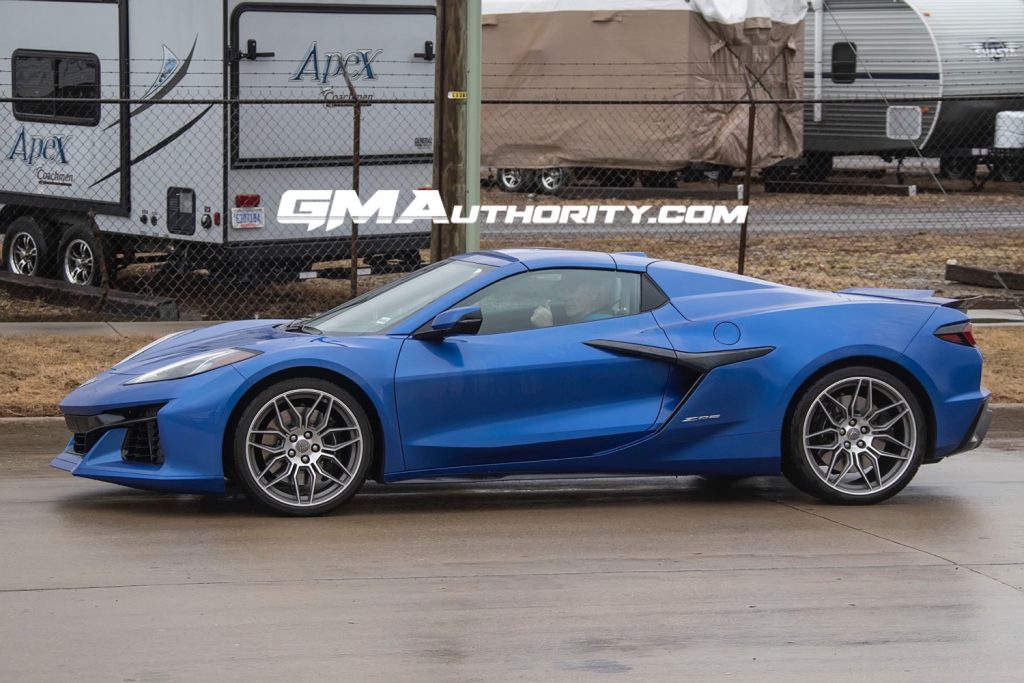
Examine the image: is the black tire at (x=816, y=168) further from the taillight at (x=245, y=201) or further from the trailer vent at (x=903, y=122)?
the taillight at (x=245, y=201)

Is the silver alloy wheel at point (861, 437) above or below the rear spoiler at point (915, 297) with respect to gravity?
below

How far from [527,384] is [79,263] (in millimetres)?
9235

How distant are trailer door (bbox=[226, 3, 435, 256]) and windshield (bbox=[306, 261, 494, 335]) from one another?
548 centimetres

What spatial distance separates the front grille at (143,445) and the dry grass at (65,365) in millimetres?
2792

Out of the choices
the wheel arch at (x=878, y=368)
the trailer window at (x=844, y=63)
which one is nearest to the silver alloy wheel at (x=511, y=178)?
the trailer window at (x=844, y=63)

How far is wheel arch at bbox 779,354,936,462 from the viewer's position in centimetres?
771

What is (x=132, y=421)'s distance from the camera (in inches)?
283

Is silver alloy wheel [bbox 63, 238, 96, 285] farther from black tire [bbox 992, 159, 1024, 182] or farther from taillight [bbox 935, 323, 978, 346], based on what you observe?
black tire [bbox 992, 159, 1024, 182]

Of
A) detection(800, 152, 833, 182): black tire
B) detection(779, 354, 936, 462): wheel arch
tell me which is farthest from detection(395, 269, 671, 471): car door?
detection(800, 152, 833, 182): black tire

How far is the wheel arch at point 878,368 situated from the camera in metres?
7.71

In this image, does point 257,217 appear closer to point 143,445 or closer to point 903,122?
point 143,445

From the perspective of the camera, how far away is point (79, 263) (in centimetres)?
1541

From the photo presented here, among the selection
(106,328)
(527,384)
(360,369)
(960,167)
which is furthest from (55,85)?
(960,167)

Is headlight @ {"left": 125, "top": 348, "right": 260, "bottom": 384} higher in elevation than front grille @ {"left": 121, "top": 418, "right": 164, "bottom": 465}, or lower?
higher
